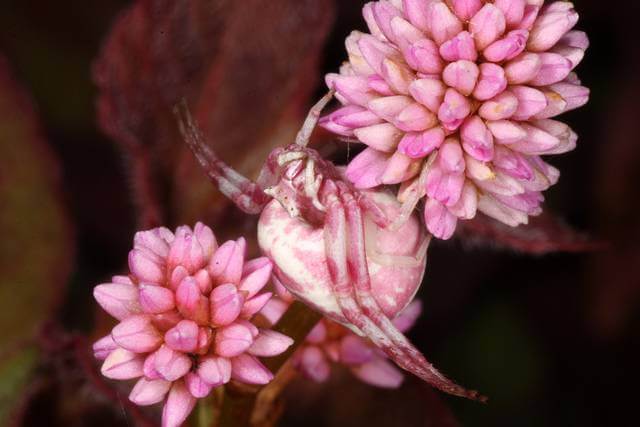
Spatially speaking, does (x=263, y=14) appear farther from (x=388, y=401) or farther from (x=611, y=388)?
(x=611, y=388)

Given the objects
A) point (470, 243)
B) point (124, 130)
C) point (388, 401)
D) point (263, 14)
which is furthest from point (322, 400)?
point (263, 14)

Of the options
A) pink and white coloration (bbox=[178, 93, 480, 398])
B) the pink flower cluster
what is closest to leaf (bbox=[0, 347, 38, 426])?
the pink flower cluster

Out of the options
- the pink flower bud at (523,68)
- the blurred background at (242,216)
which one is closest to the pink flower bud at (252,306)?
the pink flower bud at (523,68)

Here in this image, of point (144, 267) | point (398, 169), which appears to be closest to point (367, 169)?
point (398, 169)

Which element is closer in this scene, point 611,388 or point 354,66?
point 354,66

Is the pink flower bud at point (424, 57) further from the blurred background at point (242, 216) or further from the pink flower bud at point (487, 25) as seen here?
the blurred background at point (242, 216)

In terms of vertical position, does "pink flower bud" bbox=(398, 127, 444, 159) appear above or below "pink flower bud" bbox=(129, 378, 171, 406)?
above

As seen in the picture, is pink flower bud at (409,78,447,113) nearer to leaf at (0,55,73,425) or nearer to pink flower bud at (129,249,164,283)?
pink flower bud at (129,249,164,283)
